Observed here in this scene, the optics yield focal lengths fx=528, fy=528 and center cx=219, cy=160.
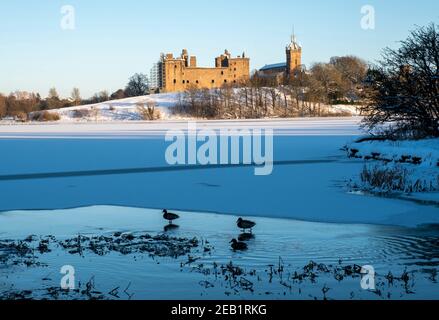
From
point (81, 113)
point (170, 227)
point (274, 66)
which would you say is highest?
point (274, 66)

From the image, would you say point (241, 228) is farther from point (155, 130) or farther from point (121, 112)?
point (121, 112)

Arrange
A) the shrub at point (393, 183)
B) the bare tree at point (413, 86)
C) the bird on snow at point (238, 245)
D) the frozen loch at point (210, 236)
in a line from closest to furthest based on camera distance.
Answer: the frozen loch at point (210, 236) → the bird on snow at point (238, 245) → the shrub at point (393, 183) → the bare tree at point (413, 86)

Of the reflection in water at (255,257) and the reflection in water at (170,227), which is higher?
the reflection in water at (255,257)

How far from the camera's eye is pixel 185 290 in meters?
6.35

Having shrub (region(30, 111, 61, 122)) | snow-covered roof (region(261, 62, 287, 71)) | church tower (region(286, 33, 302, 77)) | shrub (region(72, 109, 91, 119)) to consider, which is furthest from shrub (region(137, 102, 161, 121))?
snow-covered roof (region(261, 62, 287, 71))

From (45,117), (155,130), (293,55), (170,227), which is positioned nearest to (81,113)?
(45,117)

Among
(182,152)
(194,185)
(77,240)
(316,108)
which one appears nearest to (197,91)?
(316,108)

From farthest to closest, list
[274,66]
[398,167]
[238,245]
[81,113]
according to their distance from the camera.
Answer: [274,66] < [81,113] < [398,167] < [238,245]

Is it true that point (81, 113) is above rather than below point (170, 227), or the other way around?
above

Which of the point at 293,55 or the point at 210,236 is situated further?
the point at 293,55

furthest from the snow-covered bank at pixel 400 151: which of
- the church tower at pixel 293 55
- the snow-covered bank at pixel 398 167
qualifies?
the church tower at pixel 293 55

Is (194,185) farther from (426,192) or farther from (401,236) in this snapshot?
(401,236)

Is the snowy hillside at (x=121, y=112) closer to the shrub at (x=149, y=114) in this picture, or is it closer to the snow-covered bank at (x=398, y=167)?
the shrub at (x=149, y=114)
